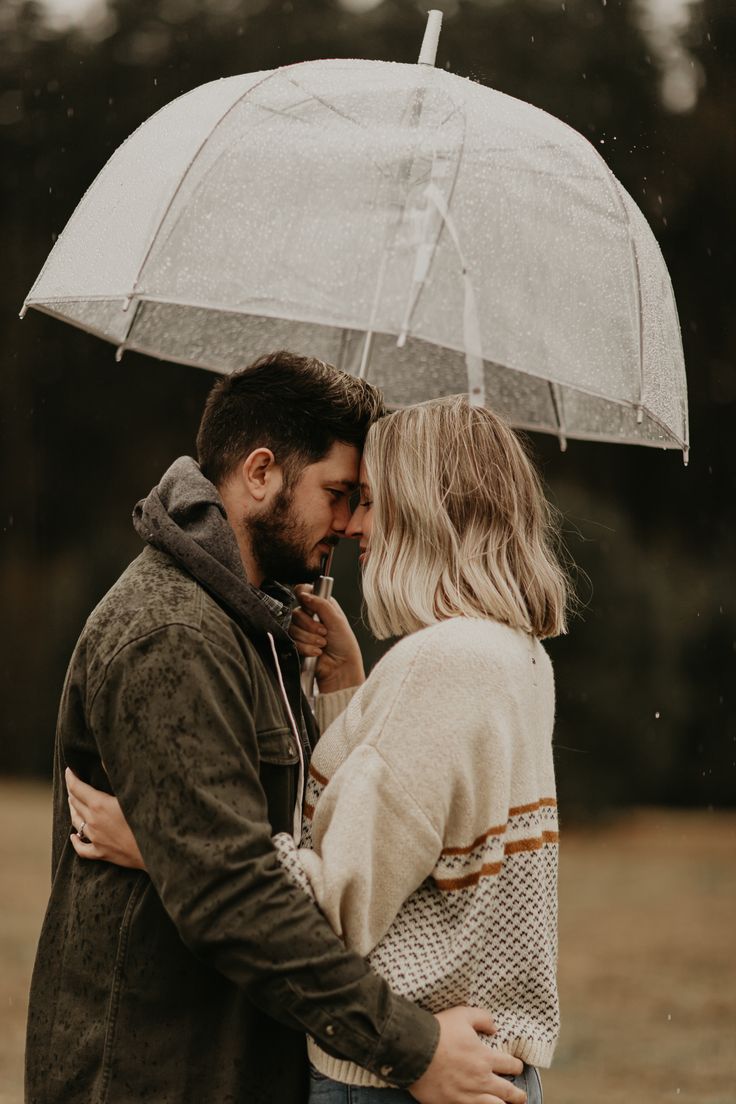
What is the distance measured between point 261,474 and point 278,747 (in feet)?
1.90

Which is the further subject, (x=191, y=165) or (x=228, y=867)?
(x=191, y=165)

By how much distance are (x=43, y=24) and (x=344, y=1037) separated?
17.2 meters

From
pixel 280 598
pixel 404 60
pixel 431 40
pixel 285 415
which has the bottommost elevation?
pixel 280 598

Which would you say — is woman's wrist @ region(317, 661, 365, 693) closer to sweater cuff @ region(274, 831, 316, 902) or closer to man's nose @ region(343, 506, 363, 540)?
man's nose @ region(343, 506, 363, 540)

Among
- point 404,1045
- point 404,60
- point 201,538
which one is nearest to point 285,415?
point 201,538

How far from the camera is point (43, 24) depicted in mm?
17531

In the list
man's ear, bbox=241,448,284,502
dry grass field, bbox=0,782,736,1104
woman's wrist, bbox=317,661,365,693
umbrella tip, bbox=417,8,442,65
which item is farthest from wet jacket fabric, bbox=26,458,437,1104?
dry grass field, bbox=0,782,736,1104

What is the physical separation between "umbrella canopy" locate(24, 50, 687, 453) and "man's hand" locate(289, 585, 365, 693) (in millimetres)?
726

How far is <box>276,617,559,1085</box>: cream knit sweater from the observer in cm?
250

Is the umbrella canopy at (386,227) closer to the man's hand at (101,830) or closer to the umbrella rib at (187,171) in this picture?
the umbrella rib at (187,171)

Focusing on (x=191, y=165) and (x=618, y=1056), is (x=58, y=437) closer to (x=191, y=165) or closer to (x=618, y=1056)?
(x=618, y=1056)

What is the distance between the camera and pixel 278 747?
2.72 m

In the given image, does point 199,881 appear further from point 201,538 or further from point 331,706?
point 331,706

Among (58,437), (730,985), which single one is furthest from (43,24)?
(730,985)
